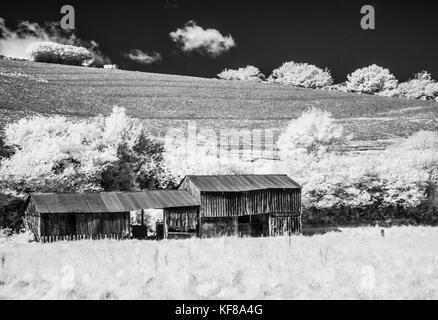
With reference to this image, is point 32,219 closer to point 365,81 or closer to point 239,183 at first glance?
point 239,183

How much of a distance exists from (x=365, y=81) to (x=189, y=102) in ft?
164

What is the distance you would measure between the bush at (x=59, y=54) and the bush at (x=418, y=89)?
64.0 meters

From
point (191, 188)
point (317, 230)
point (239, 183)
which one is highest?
point (239, 183)

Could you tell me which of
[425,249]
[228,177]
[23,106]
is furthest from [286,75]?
[425,249]

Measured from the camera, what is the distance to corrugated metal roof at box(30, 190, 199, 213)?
3152cm

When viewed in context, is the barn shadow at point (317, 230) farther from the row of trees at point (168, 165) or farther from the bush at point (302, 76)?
the bush at point (302, 76)

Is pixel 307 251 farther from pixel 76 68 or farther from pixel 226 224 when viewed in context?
pixel 76 68

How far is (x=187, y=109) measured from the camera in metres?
70.6

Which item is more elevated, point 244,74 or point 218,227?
point 244,74

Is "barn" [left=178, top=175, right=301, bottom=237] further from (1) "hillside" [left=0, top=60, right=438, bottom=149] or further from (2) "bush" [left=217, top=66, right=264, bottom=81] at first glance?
(2) "bush" [left=217, top=66, right=264, bottom=81]

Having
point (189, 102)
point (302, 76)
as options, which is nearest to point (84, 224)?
point (189, 102)

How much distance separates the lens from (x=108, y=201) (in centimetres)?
3366

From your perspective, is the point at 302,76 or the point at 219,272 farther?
the point at 302,76
